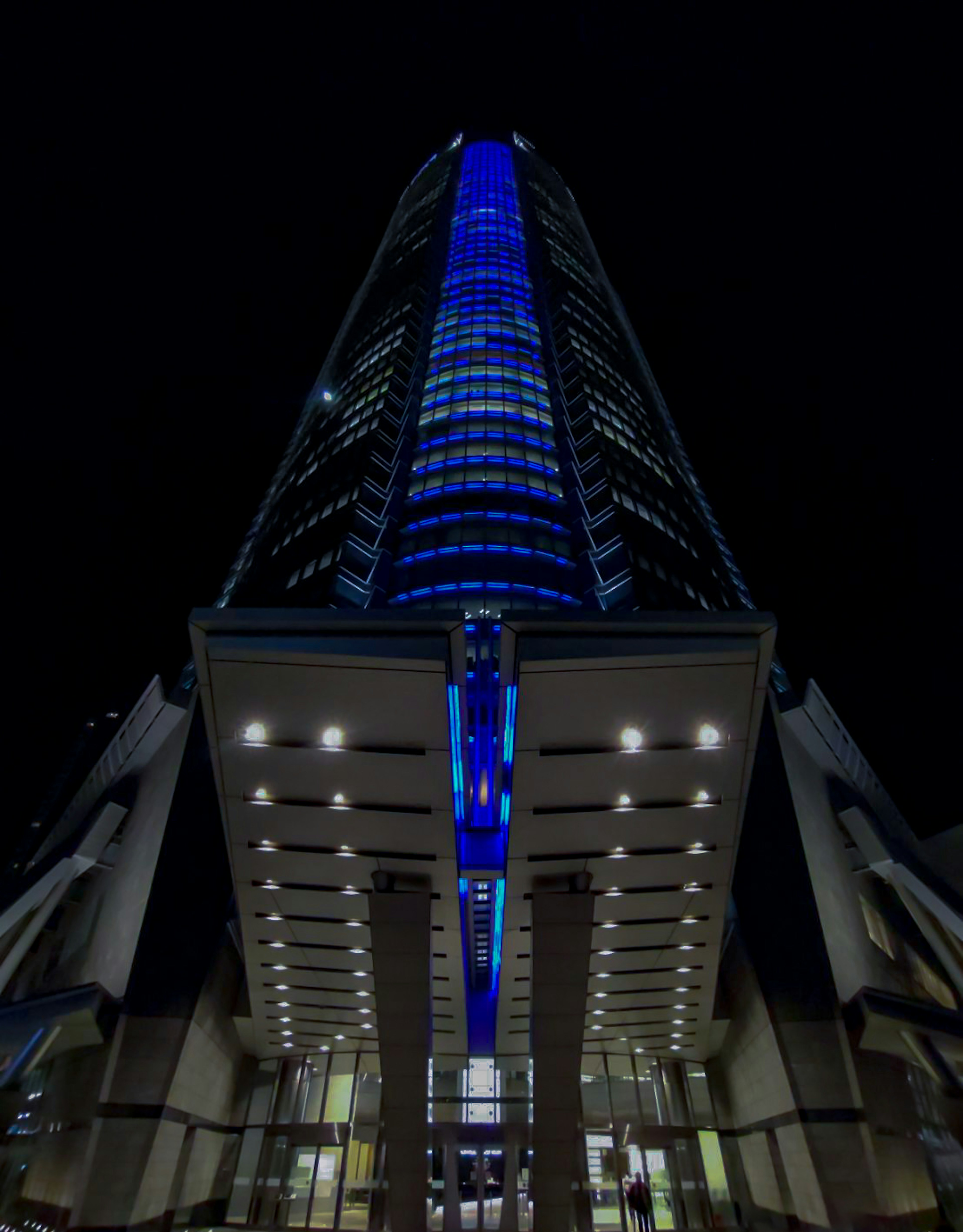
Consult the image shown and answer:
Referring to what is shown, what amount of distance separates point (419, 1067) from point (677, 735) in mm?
10370

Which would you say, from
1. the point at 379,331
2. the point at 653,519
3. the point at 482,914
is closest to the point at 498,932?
the point at 482,914

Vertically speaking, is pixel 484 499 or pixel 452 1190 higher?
pixel 484 499

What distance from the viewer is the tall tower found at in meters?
25.8

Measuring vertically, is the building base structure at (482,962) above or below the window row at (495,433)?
below

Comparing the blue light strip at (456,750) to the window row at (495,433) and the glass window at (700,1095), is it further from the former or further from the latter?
the window row at (495,433)

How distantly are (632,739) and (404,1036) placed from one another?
9269 millimetres

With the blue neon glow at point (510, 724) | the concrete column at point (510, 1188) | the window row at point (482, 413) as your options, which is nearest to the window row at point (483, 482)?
the window row at point (482, 413)

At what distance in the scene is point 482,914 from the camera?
2639 cm

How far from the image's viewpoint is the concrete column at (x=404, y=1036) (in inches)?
684

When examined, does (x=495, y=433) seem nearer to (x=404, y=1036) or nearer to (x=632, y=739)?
(x=632, y=739)

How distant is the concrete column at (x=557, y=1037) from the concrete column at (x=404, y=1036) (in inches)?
104

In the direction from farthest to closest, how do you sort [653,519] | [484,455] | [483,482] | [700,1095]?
[484,455] < [653,519] < [483,482] < [700,1095]

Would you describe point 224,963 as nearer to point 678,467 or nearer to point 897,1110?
point 897,1110

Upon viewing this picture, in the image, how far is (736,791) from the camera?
55.5ft
